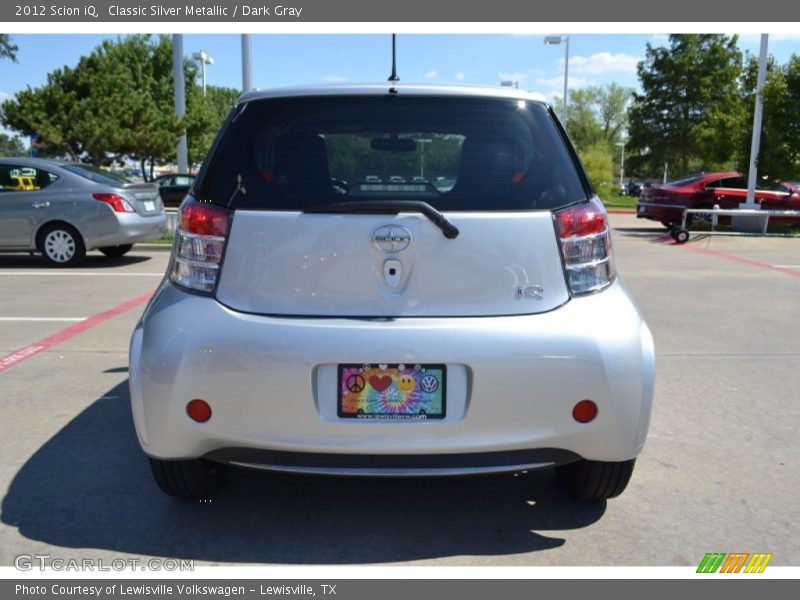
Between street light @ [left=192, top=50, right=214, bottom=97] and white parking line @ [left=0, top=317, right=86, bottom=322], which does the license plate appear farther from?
street light @ [left=192, top=50, right=214, bottom=97]

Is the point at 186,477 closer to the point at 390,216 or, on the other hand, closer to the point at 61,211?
the point at 390,216

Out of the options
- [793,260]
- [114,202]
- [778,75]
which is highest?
[778,75]

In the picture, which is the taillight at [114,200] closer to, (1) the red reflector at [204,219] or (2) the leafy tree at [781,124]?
(1) the red reflector at [204,219]

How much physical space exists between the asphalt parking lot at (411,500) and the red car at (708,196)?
12454 millimetres

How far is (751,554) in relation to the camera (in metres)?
2.89

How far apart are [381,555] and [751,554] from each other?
143 centimetres

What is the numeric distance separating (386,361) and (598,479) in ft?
3.65

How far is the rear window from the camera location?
9.21 feet

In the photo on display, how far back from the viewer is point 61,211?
34.6ft

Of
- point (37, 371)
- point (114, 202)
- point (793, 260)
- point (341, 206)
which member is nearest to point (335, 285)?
point (341, 206)

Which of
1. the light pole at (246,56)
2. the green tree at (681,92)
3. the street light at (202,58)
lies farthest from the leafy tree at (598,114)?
the light pole at (246,56)

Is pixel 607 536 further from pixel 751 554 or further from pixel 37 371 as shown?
pixel 37 371

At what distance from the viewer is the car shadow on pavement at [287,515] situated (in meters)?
2.89

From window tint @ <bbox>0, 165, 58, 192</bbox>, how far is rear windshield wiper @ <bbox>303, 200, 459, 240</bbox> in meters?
9.28
